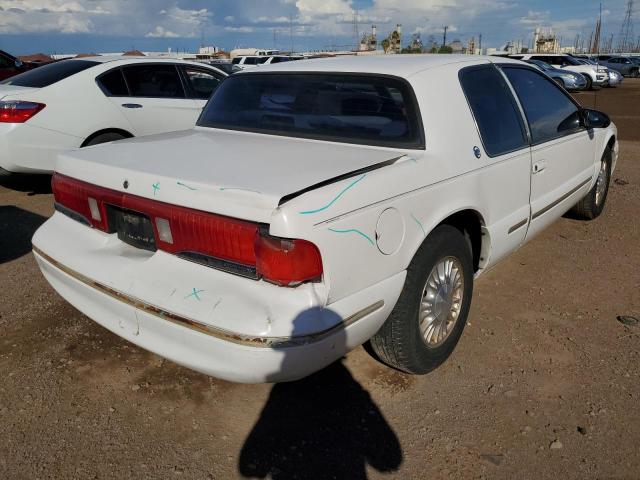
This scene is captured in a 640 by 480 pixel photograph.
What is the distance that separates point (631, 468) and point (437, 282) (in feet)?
3.78

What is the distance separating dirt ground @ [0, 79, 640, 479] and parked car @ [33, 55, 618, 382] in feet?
1.05

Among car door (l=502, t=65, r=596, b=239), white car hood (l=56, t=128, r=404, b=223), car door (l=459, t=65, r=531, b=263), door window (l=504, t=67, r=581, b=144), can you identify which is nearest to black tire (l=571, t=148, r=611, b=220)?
car door (l=502, t=65, r=596, b=239)

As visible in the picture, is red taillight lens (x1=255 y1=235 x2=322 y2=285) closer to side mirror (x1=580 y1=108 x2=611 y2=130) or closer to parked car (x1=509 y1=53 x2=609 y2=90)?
side mirror (x1=580 y1=108 x2=611 y2=130)

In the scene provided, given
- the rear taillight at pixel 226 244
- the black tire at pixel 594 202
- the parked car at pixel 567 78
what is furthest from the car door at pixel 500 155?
the parked car at pixel 567 78

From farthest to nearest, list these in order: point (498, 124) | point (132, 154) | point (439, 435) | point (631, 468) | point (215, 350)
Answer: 1. point (498, 124)
2. point (132, 154)
3. point (439, 435)
4. point (631, 468)
5. point (215, 350)

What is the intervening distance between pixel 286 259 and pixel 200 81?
5.76 metres

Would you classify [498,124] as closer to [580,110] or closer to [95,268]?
[580,110]

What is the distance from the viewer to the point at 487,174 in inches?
123

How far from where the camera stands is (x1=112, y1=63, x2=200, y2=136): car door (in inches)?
261

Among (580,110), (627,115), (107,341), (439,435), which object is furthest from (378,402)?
(627,115)

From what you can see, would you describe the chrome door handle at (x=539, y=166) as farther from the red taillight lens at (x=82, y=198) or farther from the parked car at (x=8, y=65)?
the parked car at (x=8, y=65)

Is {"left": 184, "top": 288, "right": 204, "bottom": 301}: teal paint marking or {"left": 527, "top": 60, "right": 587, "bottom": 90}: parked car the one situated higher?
{"left": 184, "top": 288, "right": 204, "bottom": 301}: teal paint marking

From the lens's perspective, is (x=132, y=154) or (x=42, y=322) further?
(x=42, y=322)

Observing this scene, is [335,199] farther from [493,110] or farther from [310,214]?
[493,110]
